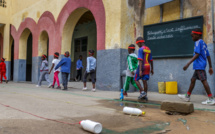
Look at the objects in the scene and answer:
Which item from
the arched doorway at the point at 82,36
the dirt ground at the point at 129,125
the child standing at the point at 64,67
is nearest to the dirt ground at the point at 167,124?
the dirt ground at the point at 129,125

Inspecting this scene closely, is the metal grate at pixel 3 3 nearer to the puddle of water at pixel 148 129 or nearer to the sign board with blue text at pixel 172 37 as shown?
the sign board with blue text at pixel 172 37

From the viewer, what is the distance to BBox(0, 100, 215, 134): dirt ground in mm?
2639

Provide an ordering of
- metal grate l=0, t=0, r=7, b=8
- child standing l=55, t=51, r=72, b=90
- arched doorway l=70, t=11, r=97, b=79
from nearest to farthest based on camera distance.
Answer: child standing l=55, t=51, r=72, b=90 → arched doorway l=70, t=11, r=97, b=79 → metal grate l=0, t=0, r=7, b=8

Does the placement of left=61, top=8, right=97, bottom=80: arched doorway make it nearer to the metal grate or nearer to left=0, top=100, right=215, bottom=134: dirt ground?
the metal grate

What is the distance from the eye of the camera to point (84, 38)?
15.6m

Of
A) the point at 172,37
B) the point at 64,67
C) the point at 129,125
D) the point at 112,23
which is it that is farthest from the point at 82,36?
the point at 129,125

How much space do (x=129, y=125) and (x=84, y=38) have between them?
1307 cm

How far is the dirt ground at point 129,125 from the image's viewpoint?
264 centimetres

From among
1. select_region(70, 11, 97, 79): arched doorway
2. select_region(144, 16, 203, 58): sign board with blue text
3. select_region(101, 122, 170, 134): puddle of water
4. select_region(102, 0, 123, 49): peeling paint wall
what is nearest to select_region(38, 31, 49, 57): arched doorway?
select_region(70, 11, 97, 79): arched doorway

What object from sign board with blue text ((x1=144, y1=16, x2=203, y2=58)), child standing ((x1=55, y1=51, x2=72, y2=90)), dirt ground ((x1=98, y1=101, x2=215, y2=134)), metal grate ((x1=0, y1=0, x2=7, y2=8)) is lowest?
dirt ground ((x1=98, y1=101, x2=215, y2=134))

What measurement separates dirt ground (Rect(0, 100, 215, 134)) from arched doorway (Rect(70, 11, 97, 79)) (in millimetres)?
11133

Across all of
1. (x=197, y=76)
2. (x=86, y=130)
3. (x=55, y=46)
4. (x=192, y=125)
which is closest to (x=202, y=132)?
(x=192, y=125)

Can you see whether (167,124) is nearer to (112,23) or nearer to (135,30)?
(135,30)

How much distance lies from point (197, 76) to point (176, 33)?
308 cm
